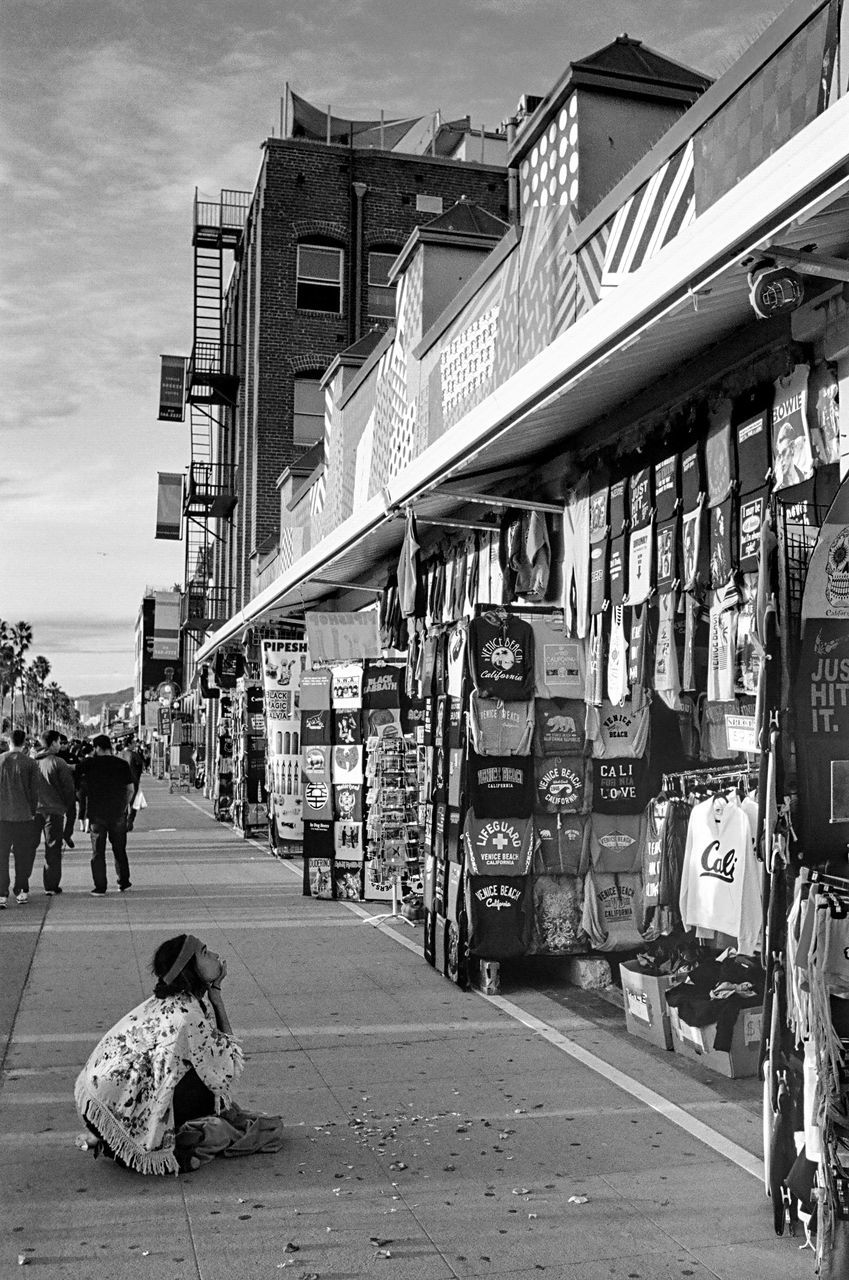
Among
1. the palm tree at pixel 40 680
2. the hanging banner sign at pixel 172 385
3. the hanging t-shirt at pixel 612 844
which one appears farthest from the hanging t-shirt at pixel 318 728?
the palm tree at pixel 40 680

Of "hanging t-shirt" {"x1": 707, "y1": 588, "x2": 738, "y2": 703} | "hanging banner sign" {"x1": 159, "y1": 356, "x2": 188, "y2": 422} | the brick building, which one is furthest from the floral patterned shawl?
"hanging banner sign" {"x1": 159, "y1": 356, "x2": 188, "y2": 422}

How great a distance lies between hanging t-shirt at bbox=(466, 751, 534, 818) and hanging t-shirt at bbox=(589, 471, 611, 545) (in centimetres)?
178

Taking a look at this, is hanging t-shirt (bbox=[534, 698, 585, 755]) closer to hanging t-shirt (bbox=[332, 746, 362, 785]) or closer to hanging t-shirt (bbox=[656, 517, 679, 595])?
hanging t-shirt (bbox=[656, 517, 679, 595])

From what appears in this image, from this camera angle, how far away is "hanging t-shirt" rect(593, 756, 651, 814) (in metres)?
8.23

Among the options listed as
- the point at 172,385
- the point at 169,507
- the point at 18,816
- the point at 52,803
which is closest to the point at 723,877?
the point at 18,816

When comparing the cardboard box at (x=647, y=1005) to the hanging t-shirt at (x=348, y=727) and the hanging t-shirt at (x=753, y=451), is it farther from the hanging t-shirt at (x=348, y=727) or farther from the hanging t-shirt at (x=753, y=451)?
the hanging t-shirt at (x=348, y=727)

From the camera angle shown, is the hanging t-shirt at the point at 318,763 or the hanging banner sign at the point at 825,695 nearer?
the hanging banner sign at the point at 825,695

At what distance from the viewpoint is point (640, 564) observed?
259 inches

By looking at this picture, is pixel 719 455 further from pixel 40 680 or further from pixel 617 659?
pixel 40 680

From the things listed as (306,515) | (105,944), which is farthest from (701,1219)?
(306,515)

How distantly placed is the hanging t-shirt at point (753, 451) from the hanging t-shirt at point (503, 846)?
340cm

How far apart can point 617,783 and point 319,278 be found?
2876 centimetres

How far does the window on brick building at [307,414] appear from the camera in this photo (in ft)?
109

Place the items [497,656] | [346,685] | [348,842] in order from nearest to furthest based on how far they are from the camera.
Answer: [497,656]
[346,685]
[348,842]
